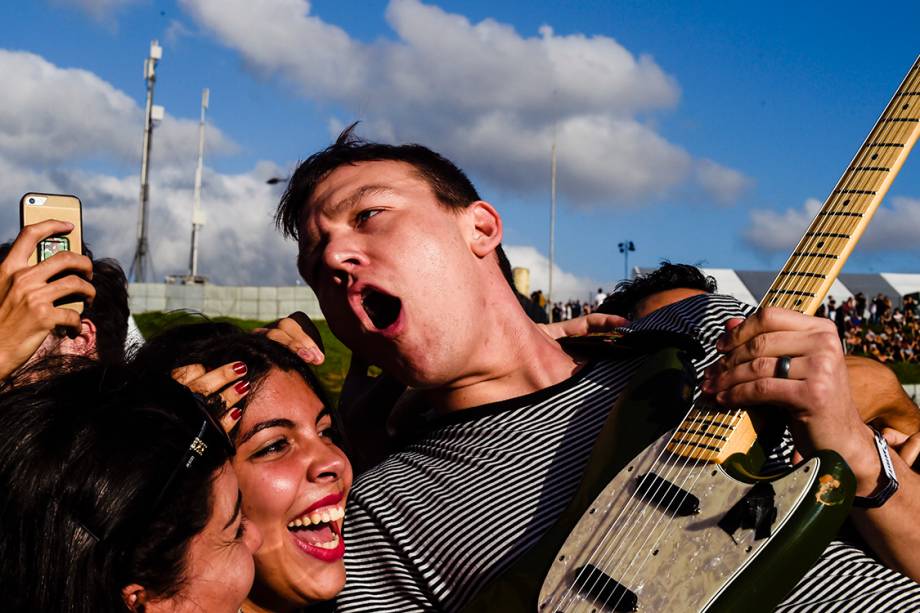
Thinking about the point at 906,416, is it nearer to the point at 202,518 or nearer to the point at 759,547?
the point at 759,547

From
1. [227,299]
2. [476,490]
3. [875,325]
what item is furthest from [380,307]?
[875,325]

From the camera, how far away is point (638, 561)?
2.14 m

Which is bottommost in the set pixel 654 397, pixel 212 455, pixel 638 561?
pixel 638 561

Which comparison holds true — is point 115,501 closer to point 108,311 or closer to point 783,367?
point 783,367

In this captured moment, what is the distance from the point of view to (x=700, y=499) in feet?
6.88

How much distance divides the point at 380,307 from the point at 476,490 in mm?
657

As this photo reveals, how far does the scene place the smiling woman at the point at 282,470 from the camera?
8.91ft

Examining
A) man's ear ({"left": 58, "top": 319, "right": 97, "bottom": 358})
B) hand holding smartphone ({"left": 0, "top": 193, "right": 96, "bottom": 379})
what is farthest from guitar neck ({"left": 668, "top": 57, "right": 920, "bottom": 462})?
man's ear ({"left": 58, "top": 319, "right": 97, "bottom": 358})

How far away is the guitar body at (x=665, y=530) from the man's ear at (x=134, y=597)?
32.0 inches

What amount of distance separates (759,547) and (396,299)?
4.29 ft

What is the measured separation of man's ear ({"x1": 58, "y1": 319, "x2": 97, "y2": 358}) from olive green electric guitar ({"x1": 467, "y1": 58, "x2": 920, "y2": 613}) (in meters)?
2.68

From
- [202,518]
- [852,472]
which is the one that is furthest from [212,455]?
[852,472]

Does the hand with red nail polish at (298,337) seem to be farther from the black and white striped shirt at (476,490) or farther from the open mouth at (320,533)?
the open mouth at (320,533)

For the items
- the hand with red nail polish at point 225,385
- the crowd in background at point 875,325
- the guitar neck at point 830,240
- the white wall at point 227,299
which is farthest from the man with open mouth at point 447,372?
the white wall at point 227,299
